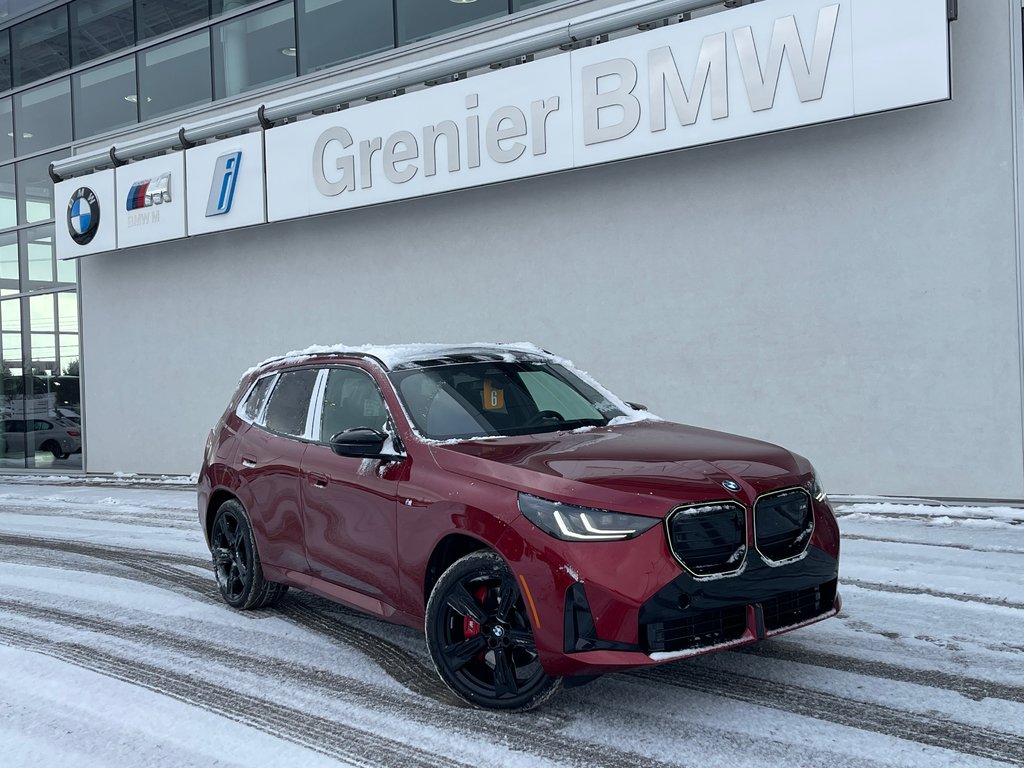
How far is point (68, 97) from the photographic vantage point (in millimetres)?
20672

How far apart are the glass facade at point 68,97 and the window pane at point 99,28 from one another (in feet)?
→ 0.09

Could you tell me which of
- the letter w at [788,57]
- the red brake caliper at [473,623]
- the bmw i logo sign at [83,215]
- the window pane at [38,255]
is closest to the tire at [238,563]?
the red brake caliper at [473,623]

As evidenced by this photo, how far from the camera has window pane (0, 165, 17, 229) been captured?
70.5 ft

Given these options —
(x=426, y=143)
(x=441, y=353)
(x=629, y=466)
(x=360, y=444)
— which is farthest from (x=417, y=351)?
(x=426, y=143)

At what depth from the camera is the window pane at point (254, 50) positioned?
17.0 m

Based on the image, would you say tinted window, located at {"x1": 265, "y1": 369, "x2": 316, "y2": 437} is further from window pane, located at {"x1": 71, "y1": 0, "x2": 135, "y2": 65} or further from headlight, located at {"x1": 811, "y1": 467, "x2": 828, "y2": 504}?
window pane, located at {"x1": 71, "y1": 0, "x2": 135, "y2": 65}

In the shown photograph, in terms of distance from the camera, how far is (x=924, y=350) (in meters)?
10.8

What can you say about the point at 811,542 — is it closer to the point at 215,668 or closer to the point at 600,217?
the point at 215,668

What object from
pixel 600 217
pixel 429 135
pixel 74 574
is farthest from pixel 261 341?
pixel 74 574

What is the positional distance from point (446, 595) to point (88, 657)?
254 cm

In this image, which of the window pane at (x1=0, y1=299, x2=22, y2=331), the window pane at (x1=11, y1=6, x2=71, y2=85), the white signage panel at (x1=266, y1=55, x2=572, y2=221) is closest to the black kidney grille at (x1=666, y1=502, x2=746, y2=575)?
the white signage panel at (x1=266, y1=55, x2=572, y2=221)

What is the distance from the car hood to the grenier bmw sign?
6822 millimetres

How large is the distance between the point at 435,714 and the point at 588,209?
949 cm

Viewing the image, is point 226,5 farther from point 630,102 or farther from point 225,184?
point 630,102
